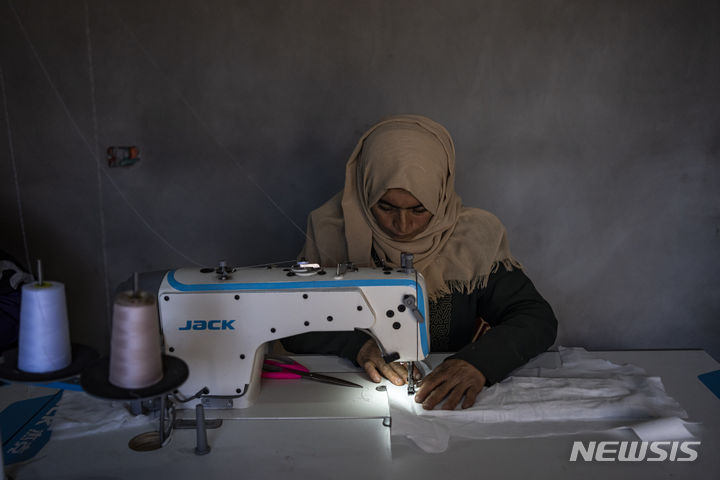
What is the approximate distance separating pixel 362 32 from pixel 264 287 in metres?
1.94

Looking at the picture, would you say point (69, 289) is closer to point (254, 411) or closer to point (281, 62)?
point (281, 62)

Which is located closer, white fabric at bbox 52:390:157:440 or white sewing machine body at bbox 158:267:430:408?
white fabric at bbox 52:390:157:440

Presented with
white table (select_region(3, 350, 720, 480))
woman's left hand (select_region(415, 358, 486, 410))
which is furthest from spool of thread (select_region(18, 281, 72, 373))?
woman's left hand (select_region(415, 358, 486, 410))

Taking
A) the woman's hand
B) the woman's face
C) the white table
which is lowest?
the white table

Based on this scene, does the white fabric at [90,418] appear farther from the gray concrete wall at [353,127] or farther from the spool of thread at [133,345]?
the gray concrete wall at [353,127]

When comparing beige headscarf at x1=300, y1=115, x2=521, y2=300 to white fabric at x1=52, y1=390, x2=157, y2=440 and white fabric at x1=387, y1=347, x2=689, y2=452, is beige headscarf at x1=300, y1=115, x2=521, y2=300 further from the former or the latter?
white fabric at x1=52, y1=390, x2=157, y2=440

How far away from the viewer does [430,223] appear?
7.64ft

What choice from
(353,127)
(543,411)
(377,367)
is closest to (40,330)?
(377,367)

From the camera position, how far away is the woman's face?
2211 millimetres

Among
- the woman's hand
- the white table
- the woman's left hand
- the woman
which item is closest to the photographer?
the white table

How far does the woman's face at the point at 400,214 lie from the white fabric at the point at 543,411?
61 cm

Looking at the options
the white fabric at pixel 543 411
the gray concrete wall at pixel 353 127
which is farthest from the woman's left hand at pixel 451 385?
the gray concrete wall at pixel 353 127

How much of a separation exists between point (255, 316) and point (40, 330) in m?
0.59

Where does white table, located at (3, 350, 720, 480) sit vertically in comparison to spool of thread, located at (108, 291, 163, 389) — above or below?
below
